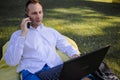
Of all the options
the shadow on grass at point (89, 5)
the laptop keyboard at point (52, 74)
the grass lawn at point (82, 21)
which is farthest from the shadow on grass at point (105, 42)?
the shadow on grass at point (89, 5)

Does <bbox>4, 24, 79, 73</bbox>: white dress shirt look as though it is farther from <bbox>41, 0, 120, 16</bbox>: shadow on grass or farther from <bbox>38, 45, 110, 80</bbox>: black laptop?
<bbox>41, 0, 120, 16</bbox>: shadow on grass

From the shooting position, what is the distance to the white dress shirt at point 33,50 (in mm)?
3107

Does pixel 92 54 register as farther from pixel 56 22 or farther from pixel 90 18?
pixel 90 18

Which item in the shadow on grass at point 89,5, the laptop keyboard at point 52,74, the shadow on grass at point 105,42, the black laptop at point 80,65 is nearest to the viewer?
the black laptop at point 80,65

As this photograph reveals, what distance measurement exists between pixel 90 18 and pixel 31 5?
516 cm

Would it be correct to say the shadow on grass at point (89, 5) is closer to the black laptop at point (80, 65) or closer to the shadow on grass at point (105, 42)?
the shadow on grass at point (105, 42)

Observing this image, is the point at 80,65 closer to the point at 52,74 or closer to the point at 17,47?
the point at 52,74

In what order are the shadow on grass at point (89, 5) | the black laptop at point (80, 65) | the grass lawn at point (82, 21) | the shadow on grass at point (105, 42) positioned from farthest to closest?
1. the shadow on grass at point (89, 5)
2. the grass lawn at point (82, 21)
3. the shadow on grass at point (105, 42)
4. the black laptop at point (80, 65)

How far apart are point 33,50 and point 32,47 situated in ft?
0.12

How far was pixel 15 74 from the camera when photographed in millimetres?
3635

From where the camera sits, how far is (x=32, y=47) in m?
3.33

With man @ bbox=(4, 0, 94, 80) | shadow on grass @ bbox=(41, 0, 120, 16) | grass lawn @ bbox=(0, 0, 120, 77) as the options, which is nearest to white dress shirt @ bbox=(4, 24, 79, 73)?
man @ bbox=(4, 0, 94, 80)

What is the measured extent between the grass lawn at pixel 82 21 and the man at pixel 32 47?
5.56ft

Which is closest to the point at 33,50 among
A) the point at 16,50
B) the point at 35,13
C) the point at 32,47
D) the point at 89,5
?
the point at 32,47
